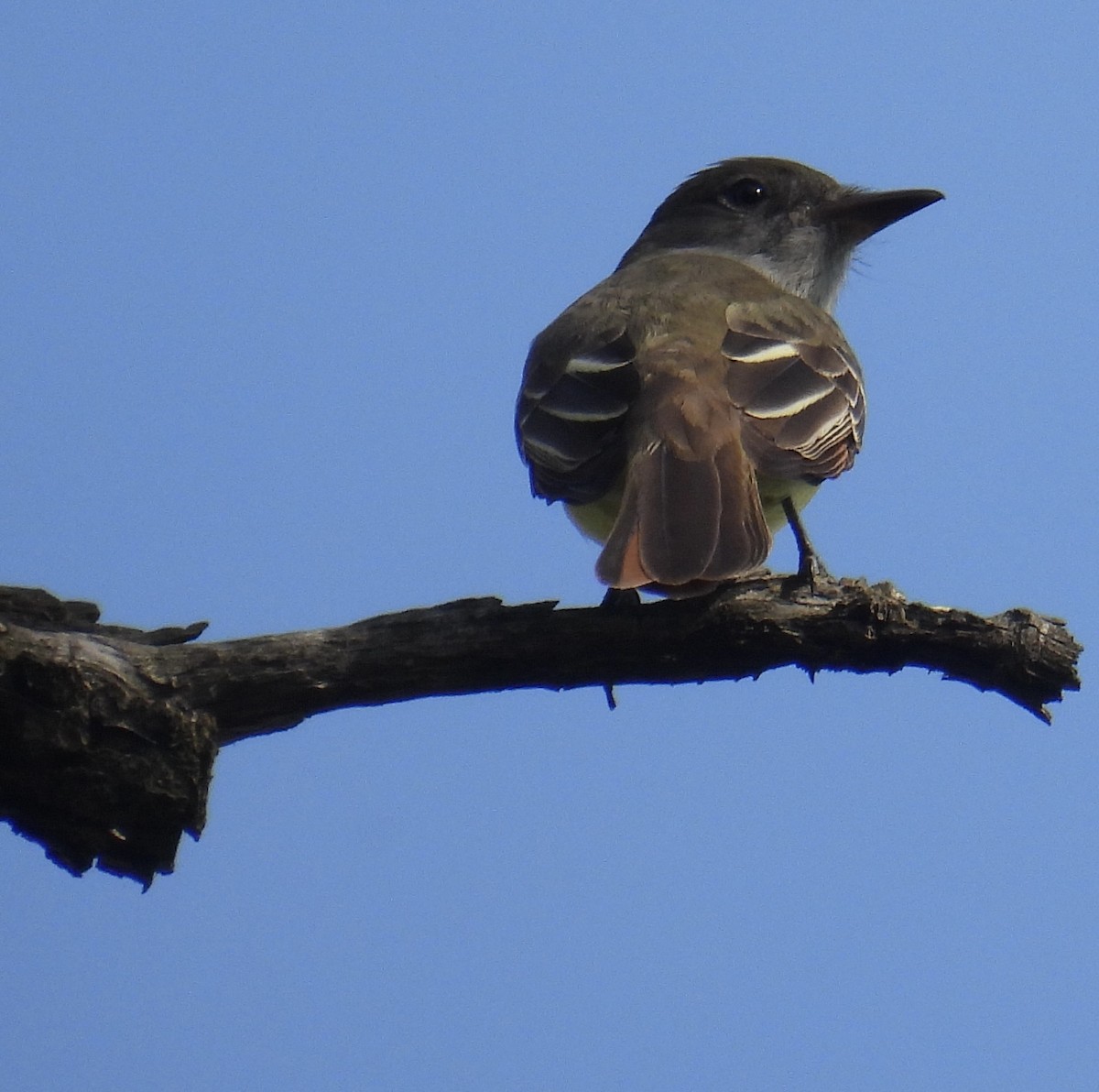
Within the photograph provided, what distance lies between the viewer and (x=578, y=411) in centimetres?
598

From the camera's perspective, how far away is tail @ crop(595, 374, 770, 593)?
5117 millimetres

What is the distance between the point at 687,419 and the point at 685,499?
43cm

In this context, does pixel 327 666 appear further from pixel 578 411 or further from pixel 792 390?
pixel 792 390

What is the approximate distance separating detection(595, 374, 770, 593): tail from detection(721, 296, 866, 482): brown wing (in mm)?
110

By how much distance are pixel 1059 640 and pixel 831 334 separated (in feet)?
6.69

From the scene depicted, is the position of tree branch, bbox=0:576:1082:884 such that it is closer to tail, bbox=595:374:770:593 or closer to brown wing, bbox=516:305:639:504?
tail, bbox=595:374:770:593

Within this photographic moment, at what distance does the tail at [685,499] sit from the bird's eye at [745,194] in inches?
128

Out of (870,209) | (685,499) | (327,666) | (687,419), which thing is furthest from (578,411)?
(870,209)

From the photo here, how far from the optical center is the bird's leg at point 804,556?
18.0 feet

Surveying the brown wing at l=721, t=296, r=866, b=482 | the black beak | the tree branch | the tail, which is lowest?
the tree branch

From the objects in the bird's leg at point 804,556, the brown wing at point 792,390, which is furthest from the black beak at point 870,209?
the bird's leg at point 804,556

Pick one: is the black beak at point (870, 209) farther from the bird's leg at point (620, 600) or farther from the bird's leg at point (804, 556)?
the bird's leg at point (620, 600)

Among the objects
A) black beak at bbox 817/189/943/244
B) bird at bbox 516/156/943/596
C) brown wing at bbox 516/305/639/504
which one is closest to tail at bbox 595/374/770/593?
bird at bbox 516/156/943/596

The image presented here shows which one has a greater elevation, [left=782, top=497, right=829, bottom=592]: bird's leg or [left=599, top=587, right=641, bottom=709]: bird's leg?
[left=782, top=497, right=829, bottom=592]: bird's leg
